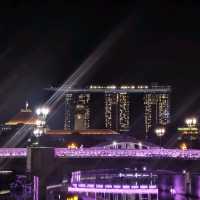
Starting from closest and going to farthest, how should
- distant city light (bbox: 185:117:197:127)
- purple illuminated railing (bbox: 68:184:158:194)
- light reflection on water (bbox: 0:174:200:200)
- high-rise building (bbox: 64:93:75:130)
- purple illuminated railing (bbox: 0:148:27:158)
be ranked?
purple illuminated railing (bbox: 0:148:27:158) < light reflection on water (bbox: 0:174:200:200) < purple illuminated railing (bbox: 68:184:158:194) < distant city light (bbox: 185:117:197:127) < high-rise building (bbox: 64:93:75:130)

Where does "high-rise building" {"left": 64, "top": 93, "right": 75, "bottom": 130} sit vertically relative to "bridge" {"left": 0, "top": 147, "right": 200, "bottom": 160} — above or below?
above

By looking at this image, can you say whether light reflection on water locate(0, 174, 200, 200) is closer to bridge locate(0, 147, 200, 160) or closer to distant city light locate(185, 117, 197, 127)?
bridge locate(0, 147, 200, 160)

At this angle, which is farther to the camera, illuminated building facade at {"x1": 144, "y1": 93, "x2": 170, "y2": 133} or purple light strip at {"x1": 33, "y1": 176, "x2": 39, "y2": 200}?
illuminated building facade at {"x1": 144, "y1": 93, "x2": 170, "y2": 133}

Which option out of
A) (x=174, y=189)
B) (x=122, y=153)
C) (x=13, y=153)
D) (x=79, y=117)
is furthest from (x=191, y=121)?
(x=13, y=153)

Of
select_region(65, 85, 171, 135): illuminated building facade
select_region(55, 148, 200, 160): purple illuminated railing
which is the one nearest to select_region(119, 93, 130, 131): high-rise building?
select_region(65, 85, 171, 135): illuminated building facade

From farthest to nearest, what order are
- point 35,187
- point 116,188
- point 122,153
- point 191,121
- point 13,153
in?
point 191,121, point 116,188, point 122,153, point 13,153, point 35,187

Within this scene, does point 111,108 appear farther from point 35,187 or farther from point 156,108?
point 35,187

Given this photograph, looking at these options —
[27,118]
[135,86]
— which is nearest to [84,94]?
[135,86]

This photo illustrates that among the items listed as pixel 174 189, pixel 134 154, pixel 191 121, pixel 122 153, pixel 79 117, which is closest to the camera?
pixel 122 153

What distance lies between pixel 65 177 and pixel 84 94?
66.2m

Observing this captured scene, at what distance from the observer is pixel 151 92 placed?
126625mm

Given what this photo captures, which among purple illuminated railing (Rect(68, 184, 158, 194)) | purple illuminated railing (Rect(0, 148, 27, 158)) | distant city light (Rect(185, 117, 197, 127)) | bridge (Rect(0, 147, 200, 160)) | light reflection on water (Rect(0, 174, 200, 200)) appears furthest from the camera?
distant city light (Rect(185, 117, 197, 127))

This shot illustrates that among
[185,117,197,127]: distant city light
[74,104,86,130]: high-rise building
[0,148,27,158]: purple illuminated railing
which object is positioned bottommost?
[0,148,27,158]: purple illuminated railing

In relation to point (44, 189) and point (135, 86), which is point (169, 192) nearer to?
point (44, 189)
